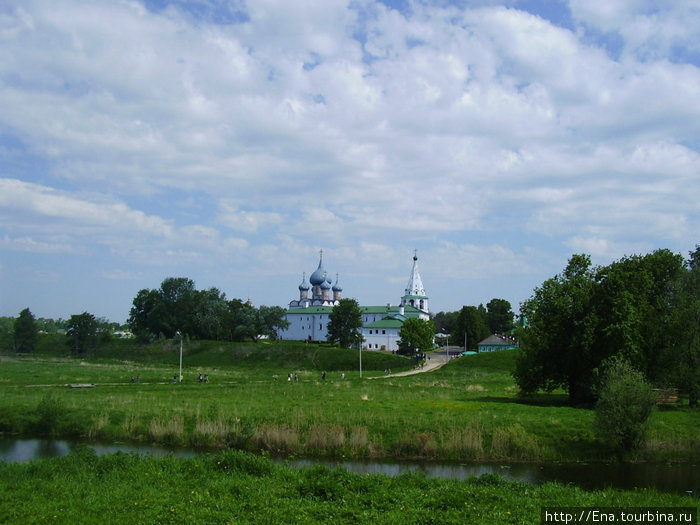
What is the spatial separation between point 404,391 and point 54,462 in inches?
1308

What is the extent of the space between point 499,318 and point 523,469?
125 metres

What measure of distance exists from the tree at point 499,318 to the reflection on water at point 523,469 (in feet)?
398

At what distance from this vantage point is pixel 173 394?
4591cm

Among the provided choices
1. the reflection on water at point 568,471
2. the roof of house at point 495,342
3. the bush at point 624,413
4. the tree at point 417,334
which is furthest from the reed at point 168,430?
the roof of house at point 495,342

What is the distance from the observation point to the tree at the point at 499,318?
149625 mm

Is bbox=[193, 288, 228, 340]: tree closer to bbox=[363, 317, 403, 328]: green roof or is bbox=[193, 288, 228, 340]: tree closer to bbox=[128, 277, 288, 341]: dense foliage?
bbox=[128, 277, 288, 341]: dense foliage

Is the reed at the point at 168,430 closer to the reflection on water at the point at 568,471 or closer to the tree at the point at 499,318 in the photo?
the reflection on water at the point at 568,471

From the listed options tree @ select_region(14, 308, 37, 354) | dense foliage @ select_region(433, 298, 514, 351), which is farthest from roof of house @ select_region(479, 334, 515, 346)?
A: tree @ select_region(14, 308, 37, 354)

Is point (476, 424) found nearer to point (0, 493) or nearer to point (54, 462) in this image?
point (54, 462)

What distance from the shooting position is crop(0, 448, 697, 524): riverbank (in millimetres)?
16266

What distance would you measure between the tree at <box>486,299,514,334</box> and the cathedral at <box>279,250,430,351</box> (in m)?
16.5

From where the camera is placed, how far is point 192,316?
5025 inches

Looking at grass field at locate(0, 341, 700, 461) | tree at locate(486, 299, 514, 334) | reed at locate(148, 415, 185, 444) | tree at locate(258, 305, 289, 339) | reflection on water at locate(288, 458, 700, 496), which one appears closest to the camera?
reflection on water at locate(288, 458, 700, 496)

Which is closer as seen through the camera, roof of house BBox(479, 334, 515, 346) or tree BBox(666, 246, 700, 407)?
tree BBox(666, 246, 700, 407)
